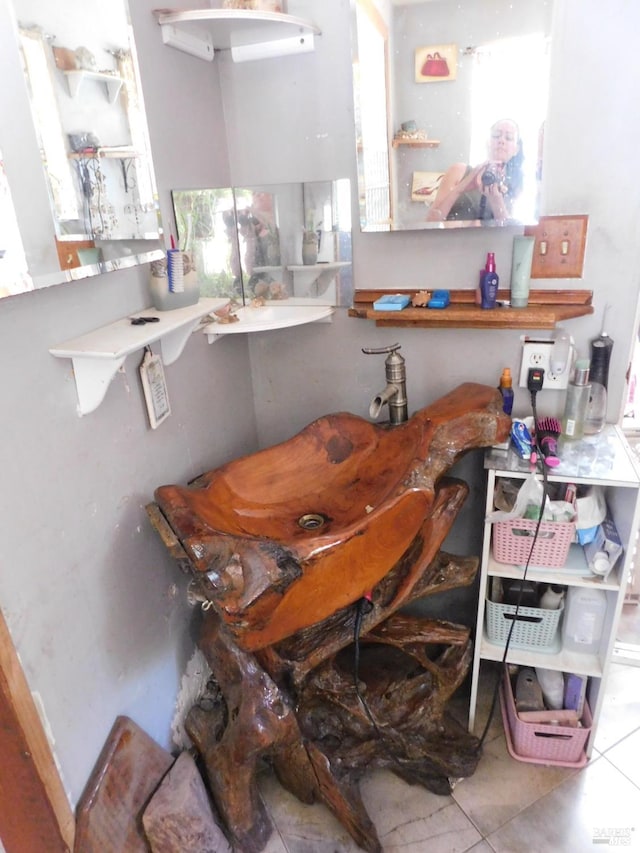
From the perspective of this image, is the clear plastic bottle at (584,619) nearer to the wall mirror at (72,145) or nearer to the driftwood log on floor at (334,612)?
the driftwood log on floor at (334,612)

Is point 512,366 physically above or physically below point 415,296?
below

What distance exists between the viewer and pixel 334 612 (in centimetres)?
126

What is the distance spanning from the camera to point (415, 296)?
1.60m

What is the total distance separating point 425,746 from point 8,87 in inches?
67.5

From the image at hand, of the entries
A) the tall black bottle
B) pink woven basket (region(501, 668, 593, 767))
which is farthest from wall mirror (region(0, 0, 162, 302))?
pink woven basket (region(501, 668, 593, 767))

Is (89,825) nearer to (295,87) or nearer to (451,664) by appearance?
(451,664)

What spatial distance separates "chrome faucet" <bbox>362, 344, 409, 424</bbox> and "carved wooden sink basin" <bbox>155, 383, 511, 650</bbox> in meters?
0.06

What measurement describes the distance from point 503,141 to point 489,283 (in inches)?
13.1

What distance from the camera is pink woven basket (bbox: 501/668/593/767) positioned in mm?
1592

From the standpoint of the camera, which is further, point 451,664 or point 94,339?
point 451,664

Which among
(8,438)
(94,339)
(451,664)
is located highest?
(94,339)

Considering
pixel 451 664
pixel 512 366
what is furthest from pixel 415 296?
pixel 451 664

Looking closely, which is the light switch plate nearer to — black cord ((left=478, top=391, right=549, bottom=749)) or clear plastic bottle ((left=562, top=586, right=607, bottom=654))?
black cord ((left=478, top=391, right=549, bottom=749))

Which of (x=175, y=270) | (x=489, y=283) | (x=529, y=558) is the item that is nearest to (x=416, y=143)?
(x=489, y=283)
